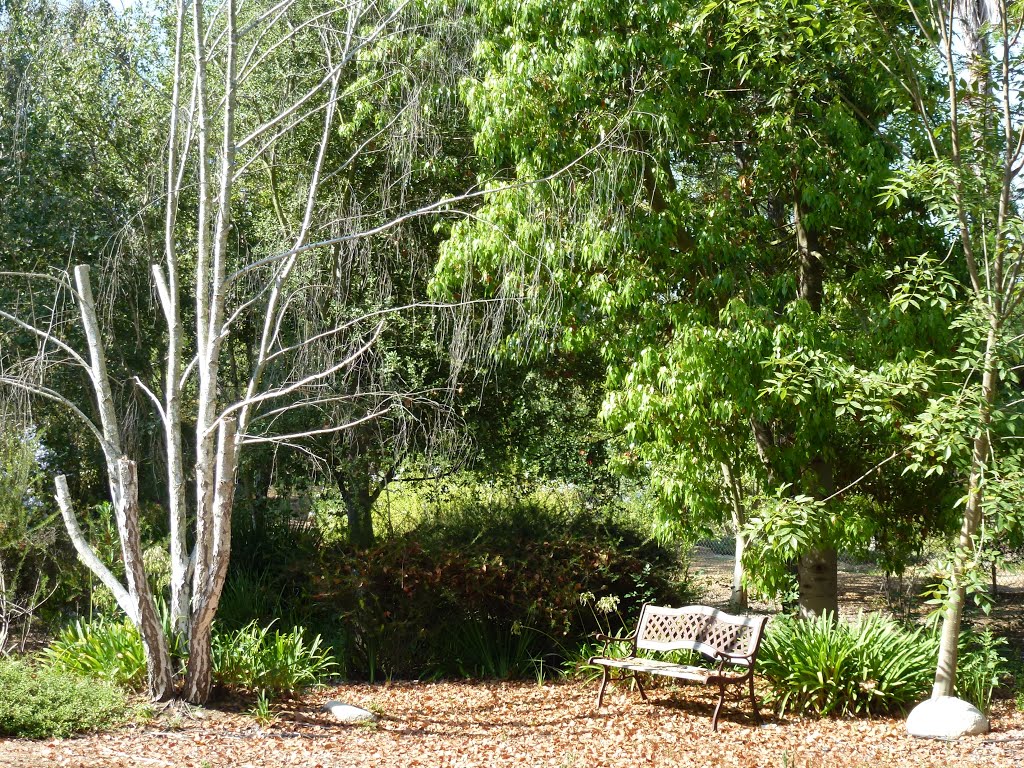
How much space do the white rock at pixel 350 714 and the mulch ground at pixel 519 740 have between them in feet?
0.26

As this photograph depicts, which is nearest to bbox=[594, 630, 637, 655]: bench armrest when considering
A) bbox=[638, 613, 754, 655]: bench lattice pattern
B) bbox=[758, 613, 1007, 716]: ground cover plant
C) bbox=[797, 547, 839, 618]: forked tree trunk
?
bbox=[638, 613, 754, 655]: bench lattice pattern

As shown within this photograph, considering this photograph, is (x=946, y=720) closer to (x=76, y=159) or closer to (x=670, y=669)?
(x=670, y=669)

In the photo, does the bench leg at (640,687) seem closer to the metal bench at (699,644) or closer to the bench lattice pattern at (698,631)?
the metal bench at (699,644)

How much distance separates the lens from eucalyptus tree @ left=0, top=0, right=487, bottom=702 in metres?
6.55

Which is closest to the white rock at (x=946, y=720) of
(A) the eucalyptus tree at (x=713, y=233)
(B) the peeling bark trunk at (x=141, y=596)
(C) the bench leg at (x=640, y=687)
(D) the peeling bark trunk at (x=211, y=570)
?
(A) the eucalyptus tree at (x=713, y=233)

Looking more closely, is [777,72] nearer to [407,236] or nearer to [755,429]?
[755,429]

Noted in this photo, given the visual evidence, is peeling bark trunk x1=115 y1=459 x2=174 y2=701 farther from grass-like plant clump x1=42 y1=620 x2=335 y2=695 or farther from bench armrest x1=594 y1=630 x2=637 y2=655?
bench armrest x1=594 y1=630 x2=637 y2=655

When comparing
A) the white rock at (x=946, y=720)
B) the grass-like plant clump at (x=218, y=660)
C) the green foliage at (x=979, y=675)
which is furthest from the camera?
the green foliage at (x=979, y=675)

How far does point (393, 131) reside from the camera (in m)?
8.49

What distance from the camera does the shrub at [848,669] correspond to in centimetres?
703

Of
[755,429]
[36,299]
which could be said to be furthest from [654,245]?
[36,299]

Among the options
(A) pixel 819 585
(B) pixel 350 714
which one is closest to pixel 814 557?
(A) pixel 819 585

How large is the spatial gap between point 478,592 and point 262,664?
2.13 meters

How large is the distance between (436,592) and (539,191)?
3668mm
